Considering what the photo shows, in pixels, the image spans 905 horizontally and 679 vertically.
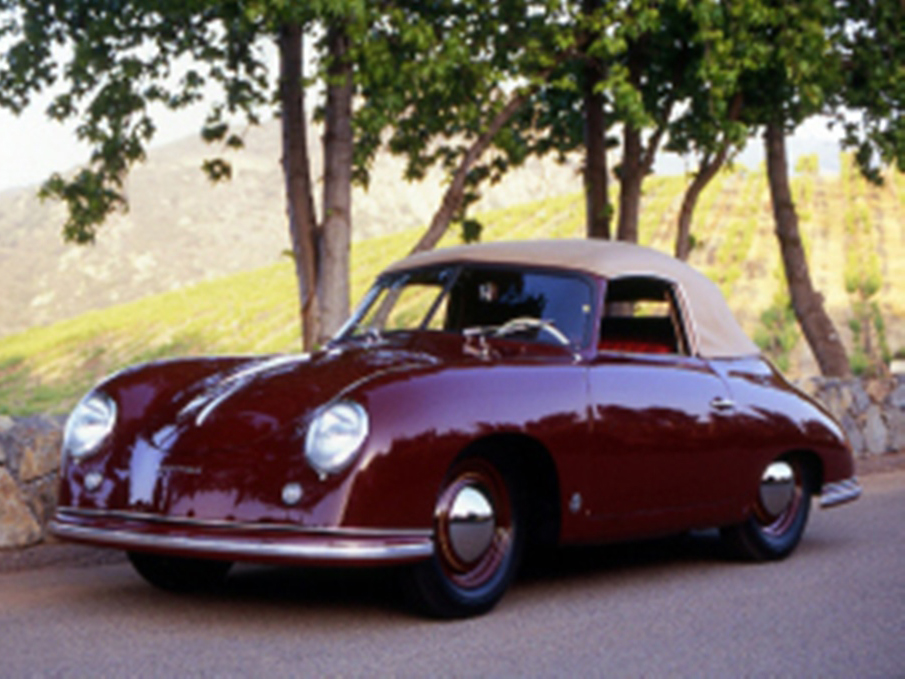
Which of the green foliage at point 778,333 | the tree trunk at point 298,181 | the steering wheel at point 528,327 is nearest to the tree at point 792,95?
the tree trunk at point 298,181

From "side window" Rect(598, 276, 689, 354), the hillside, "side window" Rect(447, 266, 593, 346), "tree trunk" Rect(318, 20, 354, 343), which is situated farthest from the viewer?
the hillside

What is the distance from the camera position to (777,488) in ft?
26.2

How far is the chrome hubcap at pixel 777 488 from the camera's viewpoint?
311 inches

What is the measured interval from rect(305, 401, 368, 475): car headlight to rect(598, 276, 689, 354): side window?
2171 mm

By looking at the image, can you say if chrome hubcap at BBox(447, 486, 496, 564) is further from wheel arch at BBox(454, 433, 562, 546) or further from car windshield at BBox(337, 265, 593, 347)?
car windshield at BBox(337, 265, 593, 347)

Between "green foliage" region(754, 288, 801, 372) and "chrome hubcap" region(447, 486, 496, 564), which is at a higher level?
"chrome hubcap" region(447, 486, 496, 564)

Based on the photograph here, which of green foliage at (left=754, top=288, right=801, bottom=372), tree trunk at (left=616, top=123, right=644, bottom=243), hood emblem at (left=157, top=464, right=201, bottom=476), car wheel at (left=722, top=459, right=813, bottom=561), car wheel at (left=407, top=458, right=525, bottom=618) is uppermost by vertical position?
tree trunk at (left=616, top=123, right=644, bottom=243)

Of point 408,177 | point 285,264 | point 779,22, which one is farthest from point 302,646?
point 285,264

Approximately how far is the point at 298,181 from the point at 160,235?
8901 cm

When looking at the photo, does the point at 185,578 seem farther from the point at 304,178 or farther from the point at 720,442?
the point at 304,178

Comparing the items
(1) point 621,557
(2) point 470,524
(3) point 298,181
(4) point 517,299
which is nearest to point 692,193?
(3) point 298,181

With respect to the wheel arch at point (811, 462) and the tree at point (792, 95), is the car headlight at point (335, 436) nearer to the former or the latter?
the wheel arch at point (811, 462)

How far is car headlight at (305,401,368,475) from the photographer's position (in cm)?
559

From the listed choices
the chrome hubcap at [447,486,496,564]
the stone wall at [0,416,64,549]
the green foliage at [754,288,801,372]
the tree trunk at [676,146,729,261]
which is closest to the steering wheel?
the chrome hubcap at [447,486,496,564]
